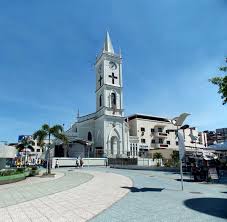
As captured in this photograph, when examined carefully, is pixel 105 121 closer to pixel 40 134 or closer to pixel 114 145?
pixel 114 145

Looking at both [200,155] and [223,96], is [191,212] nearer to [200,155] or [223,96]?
[223,96]

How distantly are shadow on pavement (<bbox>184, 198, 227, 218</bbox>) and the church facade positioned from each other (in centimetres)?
4225

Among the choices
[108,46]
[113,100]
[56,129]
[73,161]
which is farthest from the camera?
[108,46]

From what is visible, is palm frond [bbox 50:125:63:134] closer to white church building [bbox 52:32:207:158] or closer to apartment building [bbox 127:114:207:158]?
white church building [bbox 52:32:207:158]

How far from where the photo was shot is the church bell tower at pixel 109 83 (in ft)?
180

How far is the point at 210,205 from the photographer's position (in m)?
7.97

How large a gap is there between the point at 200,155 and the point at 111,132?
106 feet

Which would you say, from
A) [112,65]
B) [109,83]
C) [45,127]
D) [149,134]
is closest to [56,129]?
[45,127]

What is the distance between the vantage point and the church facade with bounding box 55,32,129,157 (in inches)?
2050

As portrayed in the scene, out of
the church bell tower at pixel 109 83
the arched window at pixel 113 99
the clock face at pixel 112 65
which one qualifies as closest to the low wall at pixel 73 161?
the church bell tower at pixel 109 83

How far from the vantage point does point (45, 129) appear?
2444 centimetres

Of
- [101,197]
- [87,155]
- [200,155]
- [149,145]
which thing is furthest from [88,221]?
[149,145]

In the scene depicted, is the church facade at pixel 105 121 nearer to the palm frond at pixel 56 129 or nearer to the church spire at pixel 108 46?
the church spire at pixel 108 46

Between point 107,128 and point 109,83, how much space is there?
1077cm
